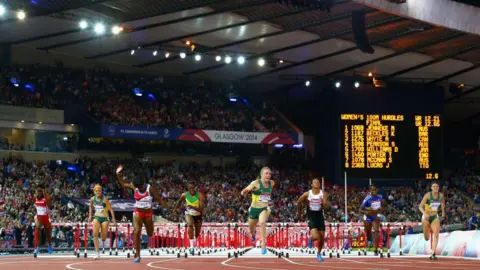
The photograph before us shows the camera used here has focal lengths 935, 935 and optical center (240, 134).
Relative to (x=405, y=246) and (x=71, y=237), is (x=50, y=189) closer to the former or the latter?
(x=71, y=237)

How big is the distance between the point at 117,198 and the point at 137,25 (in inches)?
358

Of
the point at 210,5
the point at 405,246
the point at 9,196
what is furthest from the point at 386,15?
the point at 9,196

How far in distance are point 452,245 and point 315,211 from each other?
7175 millimetres

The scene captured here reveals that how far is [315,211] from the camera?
69.6ft

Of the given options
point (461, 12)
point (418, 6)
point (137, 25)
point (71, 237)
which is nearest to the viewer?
point (71, 237)

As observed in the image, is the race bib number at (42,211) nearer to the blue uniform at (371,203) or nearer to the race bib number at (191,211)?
the race bib number at (191,211)

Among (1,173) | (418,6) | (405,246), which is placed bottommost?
(405,246)

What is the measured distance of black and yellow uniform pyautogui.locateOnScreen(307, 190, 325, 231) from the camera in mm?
21234

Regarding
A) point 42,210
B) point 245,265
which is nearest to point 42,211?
point 42,210

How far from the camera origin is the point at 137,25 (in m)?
47.2

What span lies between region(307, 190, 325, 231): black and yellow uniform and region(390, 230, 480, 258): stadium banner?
546 cm

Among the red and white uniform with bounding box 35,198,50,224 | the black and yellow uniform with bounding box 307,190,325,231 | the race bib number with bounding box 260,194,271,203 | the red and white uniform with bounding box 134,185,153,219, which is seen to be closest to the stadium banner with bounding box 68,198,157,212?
the red and white uniform with bounding box 35,198,50,224

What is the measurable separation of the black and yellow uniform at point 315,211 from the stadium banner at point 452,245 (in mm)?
5457

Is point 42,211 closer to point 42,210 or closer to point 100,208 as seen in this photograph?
point 42,210
